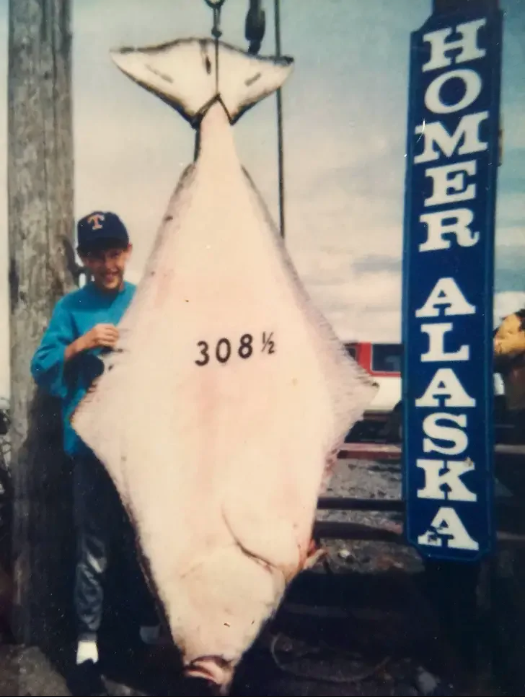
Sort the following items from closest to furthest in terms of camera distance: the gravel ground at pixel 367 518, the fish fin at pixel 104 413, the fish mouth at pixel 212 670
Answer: the fish mouth at pixel 212 670 → the fish fin at pixel 104 413 → the gravel ground at pixel 367 518

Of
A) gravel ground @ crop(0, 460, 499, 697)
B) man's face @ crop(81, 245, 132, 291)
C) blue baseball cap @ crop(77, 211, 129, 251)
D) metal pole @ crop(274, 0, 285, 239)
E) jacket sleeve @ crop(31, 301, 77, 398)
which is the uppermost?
metal pole @ crop(274, 0, 285, 239)

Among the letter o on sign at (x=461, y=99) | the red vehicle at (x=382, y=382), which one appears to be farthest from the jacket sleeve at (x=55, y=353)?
the red vehicle at (x=382, y=382)

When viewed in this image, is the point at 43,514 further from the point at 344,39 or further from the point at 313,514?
the point at 344,39

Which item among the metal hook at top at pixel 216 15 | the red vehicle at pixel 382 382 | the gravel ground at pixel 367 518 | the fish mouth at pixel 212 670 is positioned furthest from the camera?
the red vehicle at pixel 382 382

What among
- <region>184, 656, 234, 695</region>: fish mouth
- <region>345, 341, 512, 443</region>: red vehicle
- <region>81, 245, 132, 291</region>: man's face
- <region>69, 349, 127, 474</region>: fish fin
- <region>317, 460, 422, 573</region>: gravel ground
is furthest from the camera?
<region>345, 341, 512, 443</region>: red vehicle

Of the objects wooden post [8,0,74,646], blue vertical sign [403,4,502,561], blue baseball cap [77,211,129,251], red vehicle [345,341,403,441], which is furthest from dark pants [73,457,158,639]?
red vehicle [345,341,403,441]

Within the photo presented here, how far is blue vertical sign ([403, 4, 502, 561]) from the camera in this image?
1.53 m

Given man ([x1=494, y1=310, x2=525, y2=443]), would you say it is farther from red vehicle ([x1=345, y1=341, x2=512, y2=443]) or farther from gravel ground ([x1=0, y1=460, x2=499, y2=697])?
red vehicle ([x1=345, y1=341, x2=512, y2=443])

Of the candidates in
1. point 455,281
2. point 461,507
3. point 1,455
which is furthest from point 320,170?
point 1,455

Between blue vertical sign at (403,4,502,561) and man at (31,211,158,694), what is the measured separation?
841mm

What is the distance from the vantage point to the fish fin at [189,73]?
153cm

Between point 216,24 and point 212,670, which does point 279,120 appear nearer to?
point 216,24

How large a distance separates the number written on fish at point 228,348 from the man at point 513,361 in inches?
27.4

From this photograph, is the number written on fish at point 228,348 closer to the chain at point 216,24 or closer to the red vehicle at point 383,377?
the chain at point 216,24
